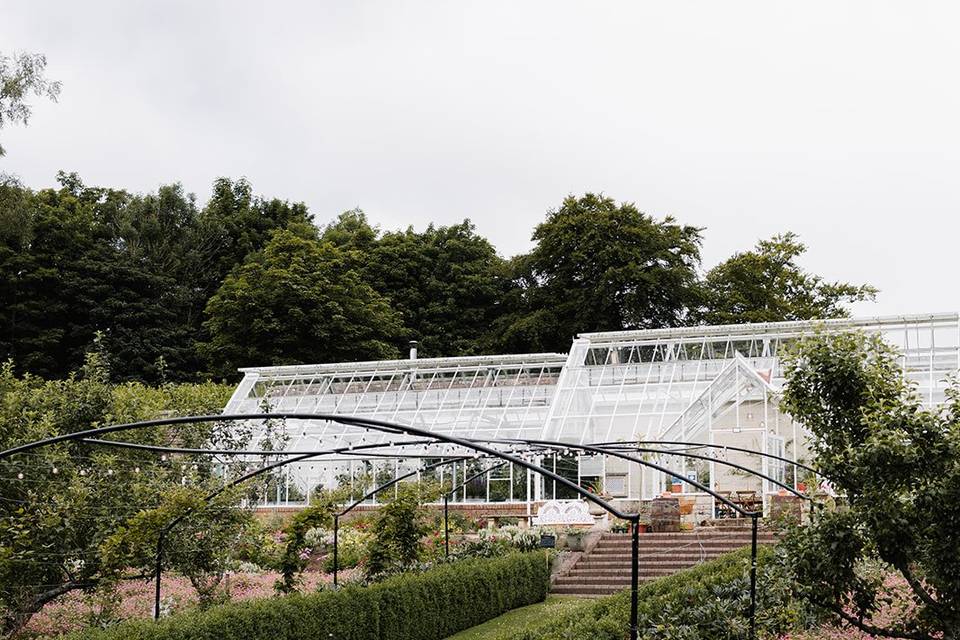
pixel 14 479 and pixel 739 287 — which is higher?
pixel 739 287

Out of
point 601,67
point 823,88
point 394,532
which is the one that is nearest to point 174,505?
point 394,532

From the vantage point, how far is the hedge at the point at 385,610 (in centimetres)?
1170

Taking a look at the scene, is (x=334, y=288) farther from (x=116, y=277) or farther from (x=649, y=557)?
(x=649, y=557)

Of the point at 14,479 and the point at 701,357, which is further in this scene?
the point at 701,357

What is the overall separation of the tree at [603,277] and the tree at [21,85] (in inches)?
721

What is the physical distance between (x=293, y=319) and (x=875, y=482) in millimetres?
33353

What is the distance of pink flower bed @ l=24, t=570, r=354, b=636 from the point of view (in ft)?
46.0

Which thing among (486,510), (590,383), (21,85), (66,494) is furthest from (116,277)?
(66,494)

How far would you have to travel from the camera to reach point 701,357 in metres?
27.7

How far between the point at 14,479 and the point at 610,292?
27.8 meters

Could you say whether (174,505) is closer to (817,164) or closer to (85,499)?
(85,499)

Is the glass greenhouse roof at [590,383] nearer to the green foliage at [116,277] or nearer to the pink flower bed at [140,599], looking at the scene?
the pink flower bed at [140,599]

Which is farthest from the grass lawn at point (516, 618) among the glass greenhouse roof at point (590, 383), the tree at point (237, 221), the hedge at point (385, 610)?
the tree at point (237, 221)

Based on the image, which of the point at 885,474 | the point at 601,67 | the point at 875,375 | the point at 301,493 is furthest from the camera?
the point at 301,493
